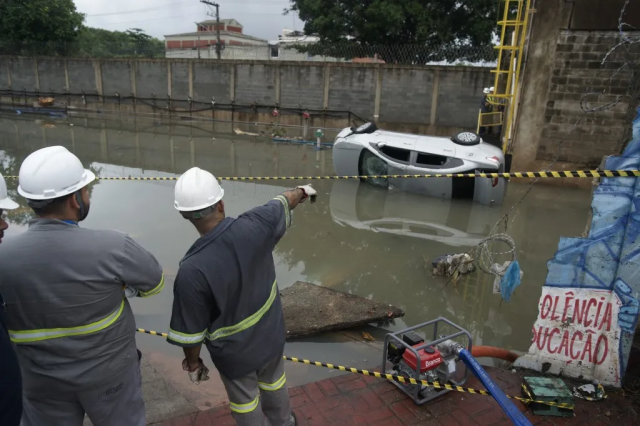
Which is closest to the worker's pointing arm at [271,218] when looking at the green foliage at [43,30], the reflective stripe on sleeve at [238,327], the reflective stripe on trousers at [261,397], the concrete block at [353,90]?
the reflective stripe on sleeve at [238,327]

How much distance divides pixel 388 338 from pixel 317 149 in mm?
12545

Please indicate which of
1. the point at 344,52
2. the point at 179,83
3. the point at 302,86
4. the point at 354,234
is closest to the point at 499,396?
the point at 354,234

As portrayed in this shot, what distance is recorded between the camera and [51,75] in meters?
28.2

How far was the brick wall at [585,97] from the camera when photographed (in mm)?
10281

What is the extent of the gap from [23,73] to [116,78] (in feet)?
25.5

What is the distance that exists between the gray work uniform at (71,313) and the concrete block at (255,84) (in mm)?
21480

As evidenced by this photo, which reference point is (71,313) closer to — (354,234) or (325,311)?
(325,311)

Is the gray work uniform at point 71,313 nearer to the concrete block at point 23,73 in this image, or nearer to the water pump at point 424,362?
the water pump at point 424,362

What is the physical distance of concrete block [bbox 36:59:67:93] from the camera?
27844 millimetres

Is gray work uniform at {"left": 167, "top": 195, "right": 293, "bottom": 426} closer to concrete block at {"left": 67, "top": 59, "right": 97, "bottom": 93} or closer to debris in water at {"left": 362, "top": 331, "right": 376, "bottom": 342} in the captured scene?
debris in water at {"left": 362, "top": 331, "right": 376, "bottom": 342}

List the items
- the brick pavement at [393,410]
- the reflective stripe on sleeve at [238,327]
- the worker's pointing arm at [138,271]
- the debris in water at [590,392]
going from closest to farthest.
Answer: the worker's pointing arm at [138,271] → the reflective stripe on sleeve at [238,327] → the brick pavement at [393,410] → the debris in water at [590,392]

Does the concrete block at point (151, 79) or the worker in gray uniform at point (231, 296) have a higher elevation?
the concrete block at point (151, 79)

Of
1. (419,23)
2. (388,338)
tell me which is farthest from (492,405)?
(419,23)

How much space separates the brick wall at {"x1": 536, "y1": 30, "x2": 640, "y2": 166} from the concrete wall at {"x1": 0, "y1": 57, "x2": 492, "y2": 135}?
8263mm
